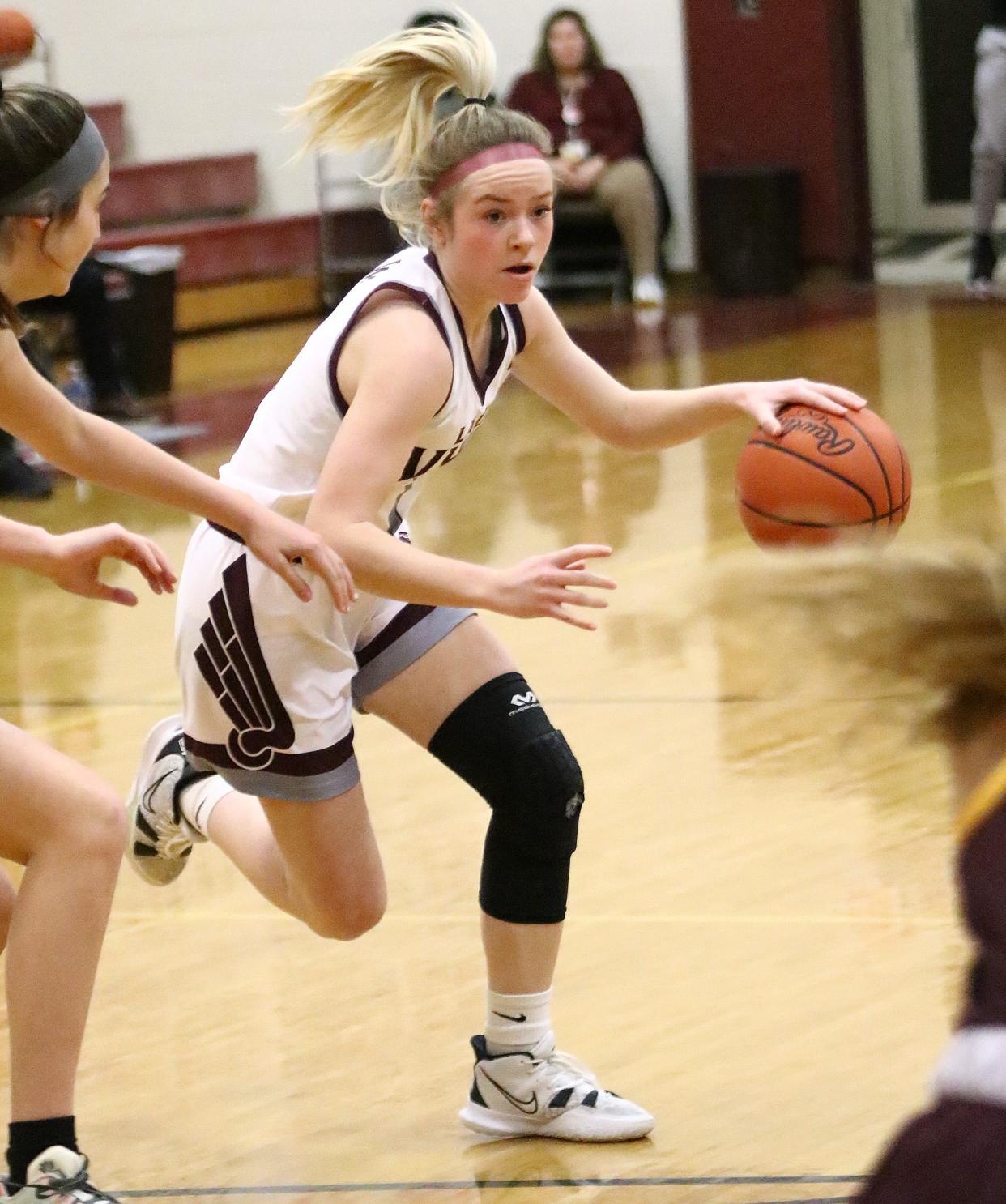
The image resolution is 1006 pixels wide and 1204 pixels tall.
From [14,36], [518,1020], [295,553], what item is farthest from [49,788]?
[14,36]

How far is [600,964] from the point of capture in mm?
3547

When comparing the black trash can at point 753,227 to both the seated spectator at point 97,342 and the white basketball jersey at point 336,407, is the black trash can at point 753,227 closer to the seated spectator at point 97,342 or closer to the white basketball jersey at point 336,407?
the seated spectator at point 97,342

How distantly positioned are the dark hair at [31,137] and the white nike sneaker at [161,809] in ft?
3.65

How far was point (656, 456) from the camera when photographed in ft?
26.9

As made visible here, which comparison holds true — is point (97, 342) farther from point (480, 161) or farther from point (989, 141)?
point (480, 161)

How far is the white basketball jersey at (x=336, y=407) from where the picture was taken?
9.55ft

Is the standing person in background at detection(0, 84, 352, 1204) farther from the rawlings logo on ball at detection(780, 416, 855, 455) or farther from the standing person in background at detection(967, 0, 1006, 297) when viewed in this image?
the standing person in background at detection(967, 0, 1006, 297)

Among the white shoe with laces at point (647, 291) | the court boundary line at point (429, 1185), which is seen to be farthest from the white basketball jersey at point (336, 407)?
the white shoe with laces at point (647, 291)

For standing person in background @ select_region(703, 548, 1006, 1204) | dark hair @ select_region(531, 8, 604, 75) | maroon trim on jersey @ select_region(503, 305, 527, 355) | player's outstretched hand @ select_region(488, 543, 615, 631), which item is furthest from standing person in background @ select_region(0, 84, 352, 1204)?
dark hair @ select_region(531, 8, 604, 75)

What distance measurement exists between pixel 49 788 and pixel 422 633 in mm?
637

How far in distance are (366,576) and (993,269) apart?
31.4 feet

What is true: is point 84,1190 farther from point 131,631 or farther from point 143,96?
point 143,96

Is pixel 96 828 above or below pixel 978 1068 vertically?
below

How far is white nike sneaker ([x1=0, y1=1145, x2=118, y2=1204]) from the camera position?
2.61 m
